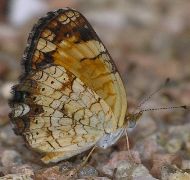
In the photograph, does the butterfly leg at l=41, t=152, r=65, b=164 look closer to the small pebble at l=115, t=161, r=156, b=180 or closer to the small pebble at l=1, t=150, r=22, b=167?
the small pebble at l=1, t=150, r=22, b=167

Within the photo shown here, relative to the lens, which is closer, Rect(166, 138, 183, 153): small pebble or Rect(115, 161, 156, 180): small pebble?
Rect(115, 161, 156, 180): small pebble

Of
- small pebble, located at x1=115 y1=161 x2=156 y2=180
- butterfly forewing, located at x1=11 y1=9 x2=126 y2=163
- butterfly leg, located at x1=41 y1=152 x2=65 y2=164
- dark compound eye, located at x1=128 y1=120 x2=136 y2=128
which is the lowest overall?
small pebble, located at x1=115 y1=161 x2=156 y2=180

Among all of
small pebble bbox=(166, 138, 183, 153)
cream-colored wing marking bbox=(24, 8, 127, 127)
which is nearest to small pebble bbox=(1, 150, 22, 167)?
cream-colored wing marking bbox=(24, 8, 127, 127)

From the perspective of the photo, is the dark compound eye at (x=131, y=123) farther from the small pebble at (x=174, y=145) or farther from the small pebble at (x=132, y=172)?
the small pebble at (x=174, y=145)

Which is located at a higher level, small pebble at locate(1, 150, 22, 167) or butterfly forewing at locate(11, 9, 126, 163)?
butterfly forewing at locate(11, 9, 126, 163)

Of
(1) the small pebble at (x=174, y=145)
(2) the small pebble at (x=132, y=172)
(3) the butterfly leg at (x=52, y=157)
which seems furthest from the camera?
(1) the small pebble at (x=174, y=145)

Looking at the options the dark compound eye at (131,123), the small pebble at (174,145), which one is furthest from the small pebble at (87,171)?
the small pebble at (174,145)

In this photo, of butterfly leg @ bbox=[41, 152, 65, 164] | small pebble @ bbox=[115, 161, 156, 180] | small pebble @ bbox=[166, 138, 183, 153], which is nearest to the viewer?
small pebble @ bbox=[115, 161, 156, 180]

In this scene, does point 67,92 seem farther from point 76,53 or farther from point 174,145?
point 174,145

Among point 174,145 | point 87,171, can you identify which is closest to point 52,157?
point 87,171
